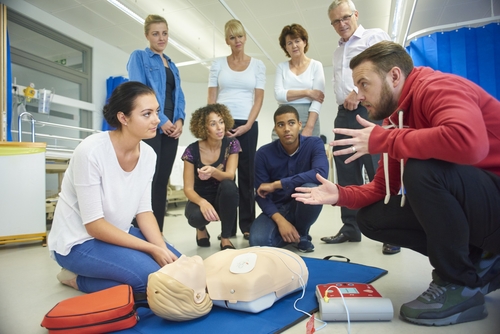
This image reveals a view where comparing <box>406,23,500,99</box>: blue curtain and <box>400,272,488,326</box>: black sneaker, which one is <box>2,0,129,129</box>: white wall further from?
<box>400,272,488,326</box>: black sneaker

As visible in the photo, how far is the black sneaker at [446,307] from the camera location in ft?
3.29

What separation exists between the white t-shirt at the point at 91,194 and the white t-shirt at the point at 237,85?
3.57 feet

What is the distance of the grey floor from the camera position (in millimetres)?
1009

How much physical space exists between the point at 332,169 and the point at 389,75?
4945 mm

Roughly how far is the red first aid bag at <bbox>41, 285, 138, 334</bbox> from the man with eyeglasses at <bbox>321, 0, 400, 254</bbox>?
1.49 metres

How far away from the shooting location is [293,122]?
6.54 feet

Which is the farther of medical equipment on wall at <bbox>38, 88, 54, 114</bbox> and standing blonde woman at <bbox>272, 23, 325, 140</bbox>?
medical equipment on wall at <bbox>38, 88, 54, 114</bbox>

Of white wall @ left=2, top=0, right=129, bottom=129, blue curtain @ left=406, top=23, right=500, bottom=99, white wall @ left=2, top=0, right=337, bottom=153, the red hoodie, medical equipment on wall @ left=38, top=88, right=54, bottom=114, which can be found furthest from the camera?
white wall @ left=2, top=0, right=129, bottom=129

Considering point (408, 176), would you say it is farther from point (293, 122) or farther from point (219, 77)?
point (219, 77)

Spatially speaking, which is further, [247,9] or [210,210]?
[247,9]

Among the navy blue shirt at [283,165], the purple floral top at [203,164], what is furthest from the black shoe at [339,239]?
the purple floral top at [203,164]

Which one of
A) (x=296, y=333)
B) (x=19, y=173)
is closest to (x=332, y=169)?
(x=19, y=173)

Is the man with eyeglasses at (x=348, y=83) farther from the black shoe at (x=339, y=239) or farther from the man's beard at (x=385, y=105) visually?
the man's beard at (x=385, y=105)

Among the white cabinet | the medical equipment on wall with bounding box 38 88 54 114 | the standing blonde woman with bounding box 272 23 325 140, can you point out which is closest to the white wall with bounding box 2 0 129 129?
the medical equipment on wall with bounding box 38 88 54 114
